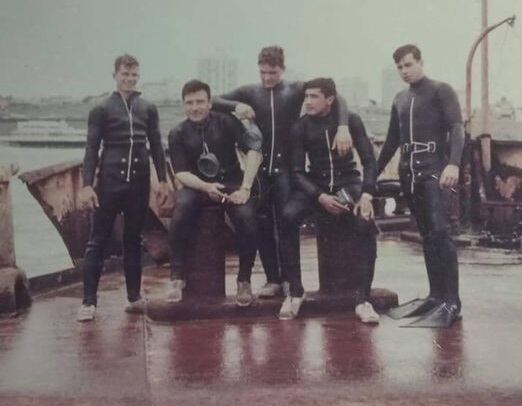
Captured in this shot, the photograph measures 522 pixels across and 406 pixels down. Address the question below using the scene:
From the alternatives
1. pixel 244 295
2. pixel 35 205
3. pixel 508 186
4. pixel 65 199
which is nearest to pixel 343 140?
pixel 244 295

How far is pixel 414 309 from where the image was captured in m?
3.16

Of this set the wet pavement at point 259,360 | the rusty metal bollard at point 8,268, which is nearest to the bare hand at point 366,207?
the wet pavement at point 259,360

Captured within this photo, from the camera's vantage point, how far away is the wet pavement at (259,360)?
2.08 metres

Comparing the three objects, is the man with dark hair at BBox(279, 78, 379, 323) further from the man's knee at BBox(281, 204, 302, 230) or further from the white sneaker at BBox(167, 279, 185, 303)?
the white sneaker at BBox(167, 279, 185, 303)

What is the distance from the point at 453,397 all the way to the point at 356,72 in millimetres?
1768

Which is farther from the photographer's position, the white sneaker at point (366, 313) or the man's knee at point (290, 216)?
the man's knee at point (290, 216)

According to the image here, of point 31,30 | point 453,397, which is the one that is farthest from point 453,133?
point 31,30

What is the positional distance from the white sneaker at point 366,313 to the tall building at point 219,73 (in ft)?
3.71

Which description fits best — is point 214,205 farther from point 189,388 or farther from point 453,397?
point 453,397

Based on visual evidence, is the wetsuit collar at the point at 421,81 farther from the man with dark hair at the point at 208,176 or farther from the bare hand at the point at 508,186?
the bare hand at the point at 508,186

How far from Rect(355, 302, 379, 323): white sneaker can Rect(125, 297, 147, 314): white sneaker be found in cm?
95

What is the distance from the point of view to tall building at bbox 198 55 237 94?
3289 millimetres

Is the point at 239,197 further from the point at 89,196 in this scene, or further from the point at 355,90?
the point at 355,90

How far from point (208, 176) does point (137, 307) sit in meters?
0.68
